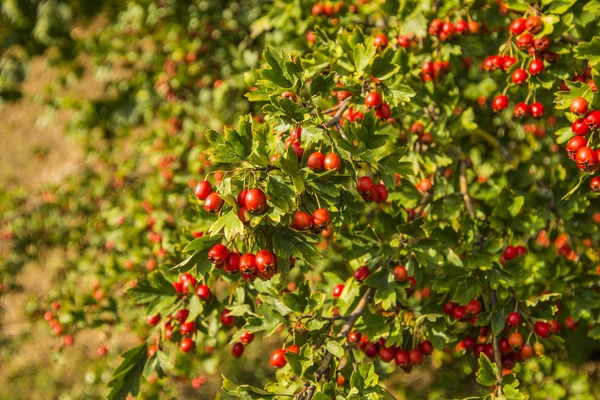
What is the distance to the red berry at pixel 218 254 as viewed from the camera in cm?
176

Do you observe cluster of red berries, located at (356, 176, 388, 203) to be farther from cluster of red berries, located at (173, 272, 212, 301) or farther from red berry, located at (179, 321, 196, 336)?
red berry, located at (179, 321, 196, 336)

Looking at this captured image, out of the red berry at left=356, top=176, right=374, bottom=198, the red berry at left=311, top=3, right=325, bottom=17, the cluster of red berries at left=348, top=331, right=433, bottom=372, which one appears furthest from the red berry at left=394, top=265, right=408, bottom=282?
the red berry at left=311, top=3, right=325, bottom=17

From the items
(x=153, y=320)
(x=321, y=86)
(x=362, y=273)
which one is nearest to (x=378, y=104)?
(x=321, y=86)

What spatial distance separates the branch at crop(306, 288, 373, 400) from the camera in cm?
198

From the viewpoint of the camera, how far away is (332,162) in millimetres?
1779

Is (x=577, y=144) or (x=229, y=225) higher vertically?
(x=229, y=225)

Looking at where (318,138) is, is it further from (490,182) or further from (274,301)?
(490,182)

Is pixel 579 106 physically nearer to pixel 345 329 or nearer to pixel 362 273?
pixel 362 273

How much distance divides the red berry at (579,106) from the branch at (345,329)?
1.18 metres

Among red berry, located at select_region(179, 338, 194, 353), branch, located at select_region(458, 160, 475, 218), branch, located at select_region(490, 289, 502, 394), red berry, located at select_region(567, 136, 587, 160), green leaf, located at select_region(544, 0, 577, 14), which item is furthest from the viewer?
branch, located at select_region(458, 160, 475, 218)

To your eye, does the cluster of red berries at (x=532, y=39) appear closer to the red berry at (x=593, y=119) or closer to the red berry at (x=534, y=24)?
the red berry at (x=534, y=24)

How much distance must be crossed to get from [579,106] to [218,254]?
1516mm

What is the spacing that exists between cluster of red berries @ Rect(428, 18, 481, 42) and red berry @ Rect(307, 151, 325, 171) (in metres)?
1.36

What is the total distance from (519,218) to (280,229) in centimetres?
147
